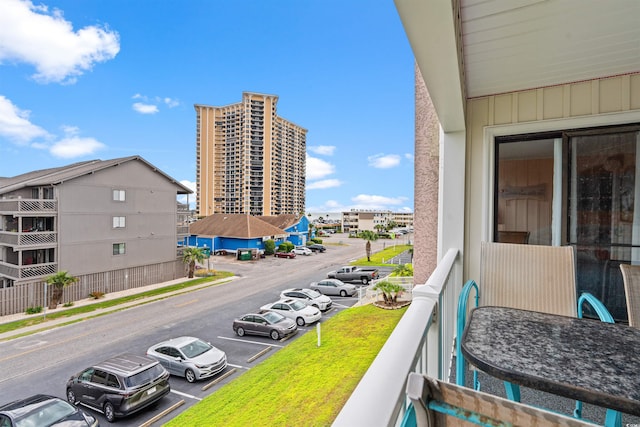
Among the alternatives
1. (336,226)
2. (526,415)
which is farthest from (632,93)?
(336,226)

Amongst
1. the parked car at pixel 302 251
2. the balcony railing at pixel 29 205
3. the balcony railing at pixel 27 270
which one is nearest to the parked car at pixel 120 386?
the balcony railing at pixel 27 270

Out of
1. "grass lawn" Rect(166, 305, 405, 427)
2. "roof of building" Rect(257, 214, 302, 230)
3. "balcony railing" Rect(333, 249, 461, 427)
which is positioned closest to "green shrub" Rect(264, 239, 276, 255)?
"roof of building" Rect(257, 214, 302, 230)

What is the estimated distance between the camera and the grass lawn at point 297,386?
554 centimetres

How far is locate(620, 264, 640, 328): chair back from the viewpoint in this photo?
1.54 m

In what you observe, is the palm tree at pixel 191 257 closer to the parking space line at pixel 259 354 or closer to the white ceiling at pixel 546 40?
the parking space line at pixel 259 354

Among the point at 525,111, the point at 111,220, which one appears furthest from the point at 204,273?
the point at 525,111

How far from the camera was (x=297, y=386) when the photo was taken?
6477 millimetres

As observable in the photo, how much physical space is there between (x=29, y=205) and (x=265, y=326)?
429 inches

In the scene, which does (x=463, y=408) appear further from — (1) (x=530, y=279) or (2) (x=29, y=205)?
(2) (x=29, y=205)

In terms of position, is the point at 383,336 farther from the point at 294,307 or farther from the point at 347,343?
the point at 294,307

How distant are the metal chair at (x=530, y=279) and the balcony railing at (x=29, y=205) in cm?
1585

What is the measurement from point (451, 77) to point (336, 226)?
2286 inches

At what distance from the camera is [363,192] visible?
9662 cm

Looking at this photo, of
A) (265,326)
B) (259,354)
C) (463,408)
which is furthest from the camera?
(265,326)
